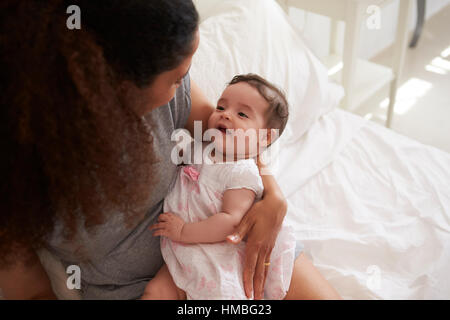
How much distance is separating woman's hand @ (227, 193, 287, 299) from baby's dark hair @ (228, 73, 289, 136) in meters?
0.22

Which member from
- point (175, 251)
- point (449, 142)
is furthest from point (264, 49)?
point (449, 142)

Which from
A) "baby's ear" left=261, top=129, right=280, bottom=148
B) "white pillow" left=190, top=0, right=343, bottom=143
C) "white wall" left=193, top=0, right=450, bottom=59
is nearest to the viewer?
"baby's ear" left=261, top=129, right=280, bottom=148

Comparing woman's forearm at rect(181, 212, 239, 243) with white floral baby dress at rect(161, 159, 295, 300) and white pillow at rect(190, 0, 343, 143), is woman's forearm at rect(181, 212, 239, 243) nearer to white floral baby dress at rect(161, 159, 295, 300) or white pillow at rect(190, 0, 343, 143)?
white floral baby dress at rect(161, 159, 295, 300)

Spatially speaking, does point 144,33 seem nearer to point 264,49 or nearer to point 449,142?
point 264,49

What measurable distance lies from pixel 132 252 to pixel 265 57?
2.33 ft

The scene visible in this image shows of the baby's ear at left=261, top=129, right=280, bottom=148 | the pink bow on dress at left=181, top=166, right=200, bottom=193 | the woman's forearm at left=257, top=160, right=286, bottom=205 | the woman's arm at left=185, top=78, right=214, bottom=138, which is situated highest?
the woman's arm at left=185, top=78, right=214, bottom=138

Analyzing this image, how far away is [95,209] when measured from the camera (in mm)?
697

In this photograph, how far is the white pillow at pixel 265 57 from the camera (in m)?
1.20

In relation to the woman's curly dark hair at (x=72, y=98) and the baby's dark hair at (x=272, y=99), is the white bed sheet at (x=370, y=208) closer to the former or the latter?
the baby's dark hair at (x=272, y=99)

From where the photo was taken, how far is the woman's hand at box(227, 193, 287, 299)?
85 cm

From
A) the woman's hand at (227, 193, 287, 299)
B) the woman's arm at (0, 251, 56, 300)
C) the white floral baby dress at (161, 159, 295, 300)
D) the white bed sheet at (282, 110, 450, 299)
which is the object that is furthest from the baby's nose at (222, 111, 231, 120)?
the woman's arm at (0, 251, 56, 300)

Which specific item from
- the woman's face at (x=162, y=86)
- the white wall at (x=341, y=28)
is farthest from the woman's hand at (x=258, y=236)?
the white wall at (x=341, y=28)

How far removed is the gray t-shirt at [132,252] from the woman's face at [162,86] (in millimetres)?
133

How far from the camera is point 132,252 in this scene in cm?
88
